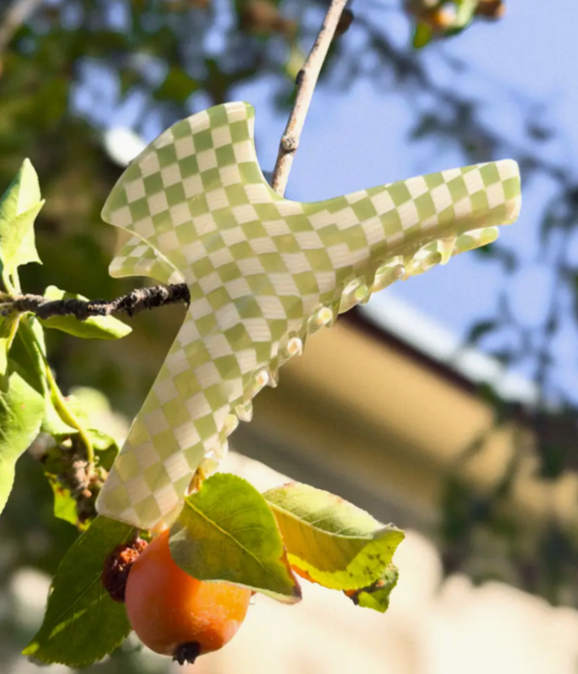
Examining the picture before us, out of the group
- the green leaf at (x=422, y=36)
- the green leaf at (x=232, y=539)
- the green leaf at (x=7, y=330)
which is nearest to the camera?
the green leaf at (x=232, y=539)

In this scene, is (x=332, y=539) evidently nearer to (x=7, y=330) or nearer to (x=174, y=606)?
(x=174, y=606)

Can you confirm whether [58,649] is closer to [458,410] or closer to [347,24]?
[347,24]

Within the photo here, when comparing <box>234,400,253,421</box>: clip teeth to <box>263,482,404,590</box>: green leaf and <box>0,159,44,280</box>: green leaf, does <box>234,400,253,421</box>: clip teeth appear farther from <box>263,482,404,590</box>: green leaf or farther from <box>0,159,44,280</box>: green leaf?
<box>0,159,44,280</box>: green leaf

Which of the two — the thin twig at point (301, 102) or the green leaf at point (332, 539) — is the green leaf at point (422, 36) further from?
the green leaf at point (332, 539)

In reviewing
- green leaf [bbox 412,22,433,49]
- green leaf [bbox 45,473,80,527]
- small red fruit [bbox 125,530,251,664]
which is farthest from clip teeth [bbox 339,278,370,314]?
green leaf [bbox 412,22,433,49]

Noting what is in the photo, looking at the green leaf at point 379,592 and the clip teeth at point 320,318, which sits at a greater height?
the clip teeth at point 320,318

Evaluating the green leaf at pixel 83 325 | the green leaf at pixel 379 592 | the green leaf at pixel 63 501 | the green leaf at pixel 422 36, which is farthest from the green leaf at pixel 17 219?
the green leaf at pixel 422 36

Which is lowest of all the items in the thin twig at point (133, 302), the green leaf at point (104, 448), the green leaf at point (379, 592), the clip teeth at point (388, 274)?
the green leaf at point (104, 448)
